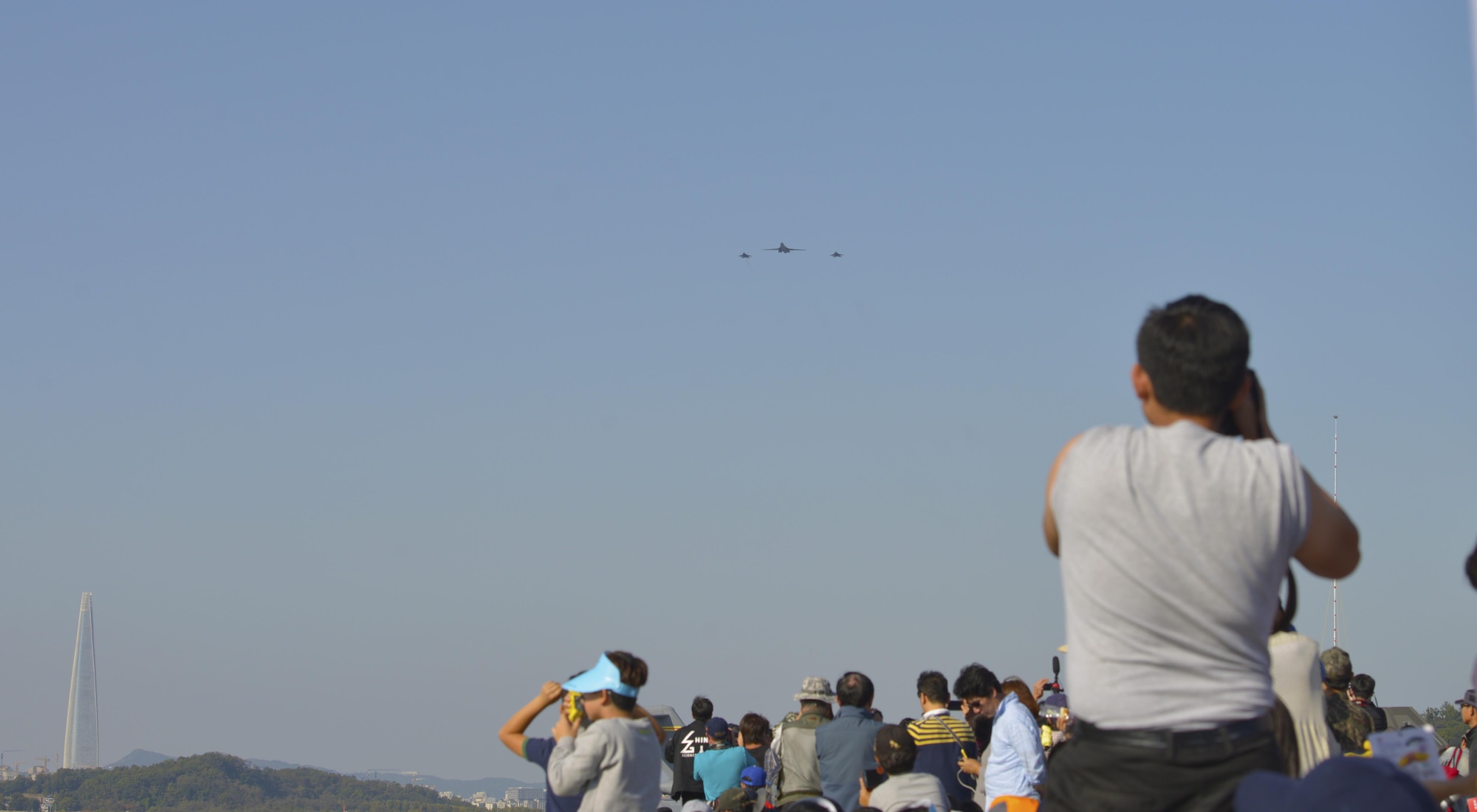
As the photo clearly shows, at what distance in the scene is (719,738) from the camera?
459 inches

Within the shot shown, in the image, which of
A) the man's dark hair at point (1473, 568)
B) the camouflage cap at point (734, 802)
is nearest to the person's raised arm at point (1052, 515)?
the man's dark hair at point (1473, 568)

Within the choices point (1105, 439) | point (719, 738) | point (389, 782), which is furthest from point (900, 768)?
point (389, 782)

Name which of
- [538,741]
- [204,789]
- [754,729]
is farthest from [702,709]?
[204,789]

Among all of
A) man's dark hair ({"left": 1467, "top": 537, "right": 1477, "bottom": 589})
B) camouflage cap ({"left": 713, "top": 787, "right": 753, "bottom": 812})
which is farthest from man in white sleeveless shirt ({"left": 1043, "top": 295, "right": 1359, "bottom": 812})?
camouflage cap ({"left": 713, "top": 787, "right": 753, "bottom": 812})

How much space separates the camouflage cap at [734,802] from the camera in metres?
9.28

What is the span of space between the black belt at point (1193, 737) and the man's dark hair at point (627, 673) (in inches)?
147

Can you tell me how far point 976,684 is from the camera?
10125mm

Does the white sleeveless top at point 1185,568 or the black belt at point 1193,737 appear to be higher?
the white sleeveless top at point 1185,568

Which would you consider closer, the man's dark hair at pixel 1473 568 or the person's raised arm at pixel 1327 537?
the person's raised arm at pixel 1327 537

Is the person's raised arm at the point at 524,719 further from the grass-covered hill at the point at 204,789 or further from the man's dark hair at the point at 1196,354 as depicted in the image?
the grass-covered hill at the point at 204,789

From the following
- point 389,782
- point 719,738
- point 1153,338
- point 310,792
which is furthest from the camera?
point 310,792

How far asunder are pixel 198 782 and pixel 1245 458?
109521 mm

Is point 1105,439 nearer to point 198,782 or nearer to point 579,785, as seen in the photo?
point 579,785

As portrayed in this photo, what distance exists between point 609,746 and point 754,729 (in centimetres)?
617
